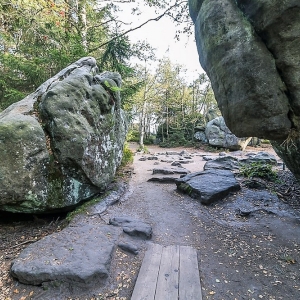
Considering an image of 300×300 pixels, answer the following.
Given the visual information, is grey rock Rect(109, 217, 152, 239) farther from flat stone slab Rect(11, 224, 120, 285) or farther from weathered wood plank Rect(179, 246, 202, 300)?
weathered wood plank Rect(179, 246, 202, 300)

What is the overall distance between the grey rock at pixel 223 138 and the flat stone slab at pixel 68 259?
1753 cm

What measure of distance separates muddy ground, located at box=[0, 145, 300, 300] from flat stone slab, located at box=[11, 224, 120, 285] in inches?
4.8

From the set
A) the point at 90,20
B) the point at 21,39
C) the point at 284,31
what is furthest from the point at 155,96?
the point at 284,31

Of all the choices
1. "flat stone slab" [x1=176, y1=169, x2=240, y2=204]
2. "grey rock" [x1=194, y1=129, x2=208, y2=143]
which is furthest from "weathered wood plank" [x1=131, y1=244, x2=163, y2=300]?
"grey rock" [x1=194, y1=129, x2=208, y2=143]

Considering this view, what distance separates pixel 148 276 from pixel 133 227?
131 centimetres

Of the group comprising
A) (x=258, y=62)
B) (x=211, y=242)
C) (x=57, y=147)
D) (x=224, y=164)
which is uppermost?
(x=258, y=62)

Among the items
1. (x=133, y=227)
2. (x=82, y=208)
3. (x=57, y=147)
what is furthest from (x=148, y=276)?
(x=57, y=147)

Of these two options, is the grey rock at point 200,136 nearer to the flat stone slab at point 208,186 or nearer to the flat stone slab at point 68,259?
the flat stone slab at point 208,186

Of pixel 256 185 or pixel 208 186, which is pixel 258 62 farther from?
pixel 256 185

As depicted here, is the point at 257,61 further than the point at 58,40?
No

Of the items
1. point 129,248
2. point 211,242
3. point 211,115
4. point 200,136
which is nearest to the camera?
point 129,248

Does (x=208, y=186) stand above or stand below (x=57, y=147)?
below

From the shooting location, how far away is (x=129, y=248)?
11.4 ft

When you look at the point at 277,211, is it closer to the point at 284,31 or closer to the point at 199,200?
the point at 199,200
